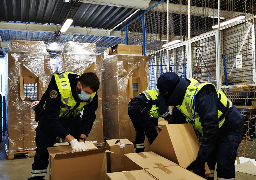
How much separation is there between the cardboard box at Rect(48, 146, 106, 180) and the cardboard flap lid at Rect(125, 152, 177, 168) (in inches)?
12.2

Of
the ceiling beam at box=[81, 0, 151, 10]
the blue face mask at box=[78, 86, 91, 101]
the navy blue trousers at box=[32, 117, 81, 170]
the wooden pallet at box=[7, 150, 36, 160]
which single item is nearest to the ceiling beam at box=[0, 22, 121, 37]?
the ceiling beam at box=[81, 0, 151, 10]

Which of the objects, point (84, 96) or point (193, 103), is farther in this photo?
point (84, 96)

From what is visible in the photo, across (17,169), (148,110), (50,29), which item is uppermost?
(50,29)

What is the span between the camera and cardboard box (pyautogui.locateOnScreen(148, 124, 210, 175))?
1.99 meters

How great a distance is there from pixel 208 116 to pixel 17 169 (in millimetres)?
3684

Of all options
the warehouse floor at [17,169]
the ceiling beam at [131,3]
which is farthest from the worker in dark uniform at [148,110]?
the ceiling beam at [131,3]

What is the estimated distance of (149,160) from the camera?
6.66ft

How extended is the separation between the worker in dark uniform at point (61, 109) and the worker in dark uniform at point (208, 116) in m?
0.83

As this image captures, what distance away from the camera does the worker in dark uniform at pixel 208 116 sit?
1.95 metres

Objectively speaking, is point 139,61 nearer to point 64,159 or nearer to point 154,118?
point 154,118

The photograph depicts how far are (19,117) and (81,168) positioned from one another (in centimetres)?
340

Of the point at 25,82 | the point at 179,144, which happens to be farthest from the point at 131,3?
the point at 179,144

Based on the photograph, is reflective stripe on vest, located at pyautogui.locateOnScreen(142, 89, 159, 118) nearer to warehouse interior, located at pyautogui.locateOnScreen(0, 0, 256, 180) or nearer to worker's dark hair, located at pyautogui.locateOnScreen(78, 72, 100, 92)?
warehouse interior, located at pyautogui.locateOnScreen(0, 0, 256, 180)

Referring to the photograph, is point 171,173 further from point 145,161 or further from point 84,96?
point 84,96
